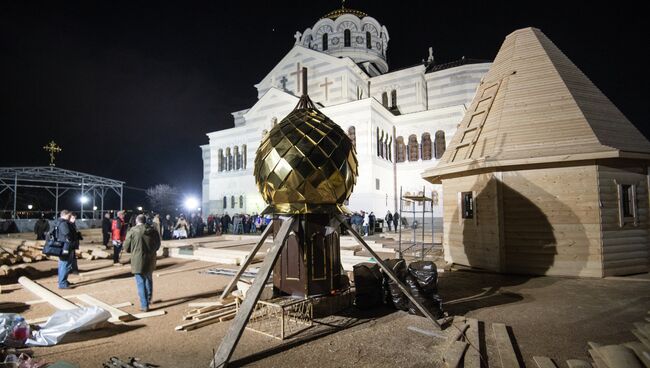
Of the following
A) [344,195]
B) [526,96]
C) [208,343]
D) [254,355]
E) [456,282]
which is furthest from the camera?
[526,96]

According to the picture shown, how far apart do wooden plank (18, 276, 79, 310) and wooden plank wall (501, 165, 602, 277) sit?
11.3 metres

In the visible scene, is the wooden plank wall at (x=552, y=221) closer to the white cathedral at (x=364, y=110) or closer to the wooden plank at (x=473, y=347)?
the wooden plank at (x=473, y=347)

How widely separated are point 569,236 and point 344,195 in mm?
7501

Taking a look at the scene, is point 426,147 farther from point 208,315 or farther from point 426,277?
point 208,315

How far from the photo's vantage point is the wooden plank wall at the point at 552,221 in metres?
9.12

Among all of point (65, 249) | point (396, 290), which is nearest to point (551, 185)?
point (396, 290)

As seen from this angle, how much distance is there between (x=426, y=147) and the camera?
1207 inches

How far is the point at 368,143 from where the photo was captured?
1049 inches

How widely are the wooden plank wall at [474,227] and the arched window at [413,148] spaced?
1957cm

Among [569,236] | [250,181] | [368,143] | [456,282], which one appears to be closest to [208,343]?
[456,282]

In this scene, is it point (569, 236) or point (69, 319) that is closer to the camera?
point (69, 319)

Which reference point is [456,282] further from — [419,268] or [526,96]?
[526,96]

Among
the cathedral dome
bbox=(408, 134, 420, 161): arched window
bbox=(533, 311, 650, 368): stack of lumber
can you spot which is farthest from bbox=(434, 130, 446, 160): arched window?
bbox=(533, 311, 650, 368): stack of lumber

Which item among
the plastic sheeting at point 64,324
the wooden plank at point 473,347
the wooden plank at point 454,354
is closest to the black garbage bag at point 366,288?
the wooden plank at point 473,347
